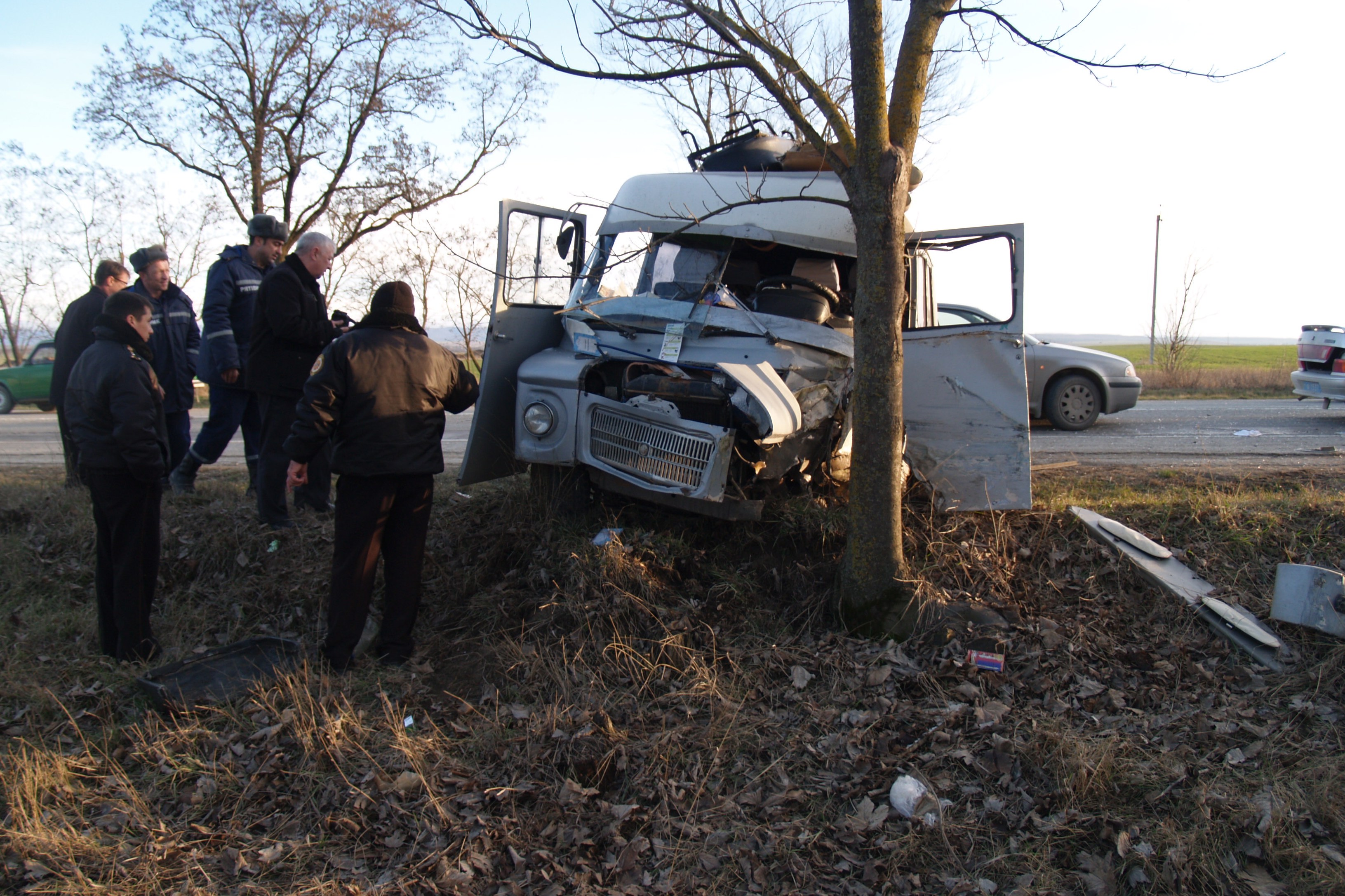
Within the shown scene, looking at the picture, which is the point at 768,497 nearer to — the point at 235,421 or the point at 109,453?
the point at 109,453

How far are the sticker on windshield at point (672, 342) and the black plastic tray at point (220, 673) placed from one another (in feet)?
8.30

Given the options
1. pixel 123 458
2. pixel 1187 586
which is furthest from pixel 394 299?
pixel 1187 586

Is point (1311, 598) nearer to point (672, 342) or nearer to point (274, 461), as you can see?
point (672, 342)

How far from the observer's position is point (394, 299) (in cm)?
426

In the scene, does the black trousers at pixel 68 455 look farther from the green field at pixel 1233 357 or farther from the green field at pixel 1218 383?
the green field at pixel 1233 357

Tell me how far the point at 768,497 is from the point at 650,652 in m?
1.36

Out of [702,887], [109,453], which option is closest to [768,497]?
[702,887]

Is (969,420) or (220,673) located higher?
(969,420)

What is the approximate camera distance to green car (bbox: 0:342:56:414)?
1759 cm

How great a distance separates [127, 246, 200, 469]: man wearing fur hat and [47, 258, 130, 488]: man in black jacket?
0.17 metres

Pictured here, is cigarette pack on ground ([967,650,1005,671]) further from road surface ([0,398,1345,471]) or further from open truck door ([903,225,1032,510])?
road surface ([0,398,1345,471])

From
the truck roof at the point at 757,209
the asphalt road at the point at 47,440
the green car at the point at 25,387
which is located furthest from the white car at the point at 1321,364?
the green car at the point at 25,387

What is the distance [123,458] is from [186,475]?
114 inches

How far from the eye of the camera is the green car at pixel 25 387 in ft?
57.7
